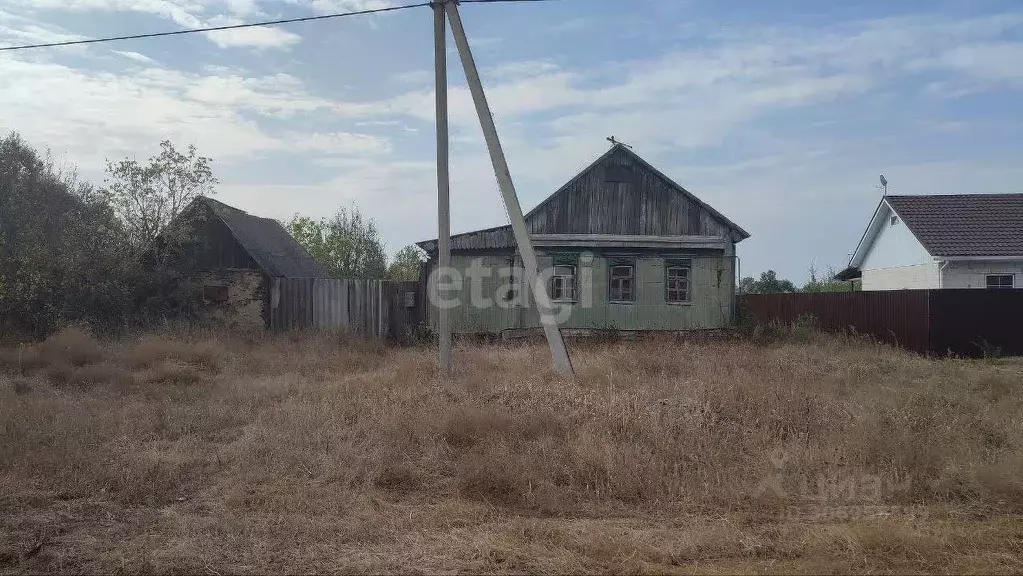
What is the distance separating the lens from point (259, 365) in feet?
46.2

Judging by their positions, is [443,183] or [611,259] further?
[611,259]

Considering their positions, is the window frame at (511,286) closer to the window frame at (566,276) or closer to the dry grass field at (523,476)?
the window frame at (566,276)

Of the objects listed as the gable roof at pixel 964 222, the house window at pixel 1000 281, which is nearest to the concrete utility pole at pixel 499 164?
the gable roof at pixel 964 222

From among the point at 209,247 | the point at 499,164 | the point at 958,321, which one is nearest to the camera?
the point at 499,164

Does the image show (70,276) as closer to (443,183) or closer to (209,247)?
(209,247)

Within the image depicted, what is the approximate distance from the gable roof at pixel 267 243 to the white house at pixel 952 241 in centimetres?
1919

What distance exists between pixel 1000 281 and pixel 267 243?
2206 cm

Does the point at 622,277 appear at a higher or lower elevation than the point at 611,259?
lower

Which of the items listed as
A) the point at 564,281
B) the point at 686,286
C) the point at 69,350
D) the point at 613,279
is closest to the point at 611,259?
the point at 613,279

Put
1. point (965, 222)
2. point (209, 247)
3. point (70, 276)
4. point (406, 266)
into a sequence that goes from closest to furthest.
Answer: point (70, 276), point (209, 247), point (965, 222), point (406, 266)

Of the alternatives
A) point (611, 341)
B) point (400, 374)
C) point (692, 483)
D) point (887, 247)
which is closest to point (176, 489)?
point (692, 483)

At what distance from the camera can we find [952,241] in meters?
20.7

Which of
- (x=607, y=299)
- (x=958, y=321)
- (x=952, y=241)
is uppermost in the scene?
(x=952, y=241)

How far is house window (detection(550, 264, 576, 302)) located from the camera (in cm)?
1942
